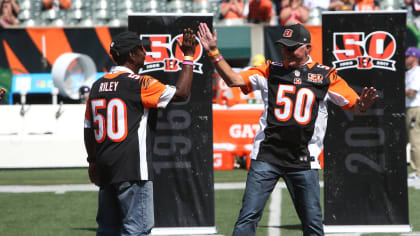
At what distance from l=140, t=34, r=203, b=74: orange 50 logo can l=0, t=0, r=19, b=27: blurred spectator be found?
439 inches

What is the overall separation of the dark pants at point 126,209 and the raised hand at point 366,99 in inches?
68.4

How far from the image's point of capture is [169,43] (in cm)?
721

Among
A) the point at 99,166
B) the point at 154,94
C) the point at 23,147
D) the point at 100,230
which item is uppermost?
the point at 154,94

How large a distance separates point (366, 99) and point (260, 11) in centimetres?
1103

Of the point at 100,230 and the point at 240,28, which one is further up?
the point at 240,28

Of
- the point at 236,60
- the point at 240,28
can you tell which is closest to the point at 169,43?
the point at 240,28

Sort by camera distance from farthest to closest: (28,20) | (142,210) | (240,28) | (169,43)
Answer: (28,20), (240,28), (169,43), (142,210)

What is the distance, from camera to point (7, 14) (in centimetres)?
1783

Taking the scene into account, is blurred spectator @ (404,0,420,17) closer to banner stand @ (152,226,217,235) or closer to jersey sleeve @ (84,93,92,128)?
banner stand @ (152,226,217,235)

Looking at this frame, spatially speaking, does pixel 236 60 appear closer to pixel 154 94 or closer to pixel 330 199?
pixel 330 199

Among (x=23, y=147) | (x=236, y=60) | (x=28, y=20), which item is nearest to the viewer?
(x=23, y=147)

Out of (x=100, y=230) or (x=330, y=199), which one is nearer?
(x=100, y=230)

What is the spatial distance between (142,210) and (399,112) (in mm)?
3548

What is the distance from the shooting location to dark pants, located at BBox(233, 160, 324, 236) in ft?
17.5
